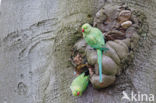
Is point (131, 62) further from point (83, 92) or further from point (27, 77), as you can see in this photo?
point (27, 77)

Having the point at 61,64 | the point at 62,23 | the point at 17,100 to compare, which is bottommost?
the point at 17,100

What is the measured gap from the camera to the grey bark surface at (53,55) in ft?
3.03

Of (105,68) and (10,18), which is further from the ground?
(10,18)

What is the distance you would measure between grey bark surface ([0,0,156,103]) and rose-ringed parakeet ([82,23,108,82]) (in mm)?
64

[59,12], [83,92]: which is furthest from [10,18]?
[83,92]

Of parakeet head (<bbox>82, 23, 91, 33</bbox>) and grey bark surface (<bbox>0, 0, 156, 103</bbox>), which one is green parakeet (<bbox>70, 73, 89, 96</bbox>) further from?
parakeet head (<bbox>82, 23, 91, 33</bbox>)

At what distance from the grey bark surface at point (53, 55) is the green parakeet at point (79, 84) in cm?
2

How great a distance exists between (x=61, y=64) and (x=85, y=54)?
10cm

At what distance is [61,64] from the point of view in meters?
0.98

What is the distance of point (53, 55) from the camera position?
39.0 inches

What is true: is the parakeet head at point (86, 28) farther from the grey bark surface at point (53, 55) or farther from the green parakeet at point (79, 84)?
the green parakeet at point (79, 84)

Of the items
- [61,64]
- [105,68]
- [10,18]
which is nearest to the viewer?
[105,68]

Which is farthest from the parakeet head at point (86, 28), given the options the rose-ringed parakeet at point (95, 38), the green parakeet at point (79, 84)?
the green parakeet at point (79, 84)

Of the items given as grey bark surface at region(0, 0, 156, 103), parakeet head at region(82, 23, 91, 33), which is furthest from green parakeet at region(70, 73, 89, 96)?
parakeet head at region(82, 23, 91, 33)
